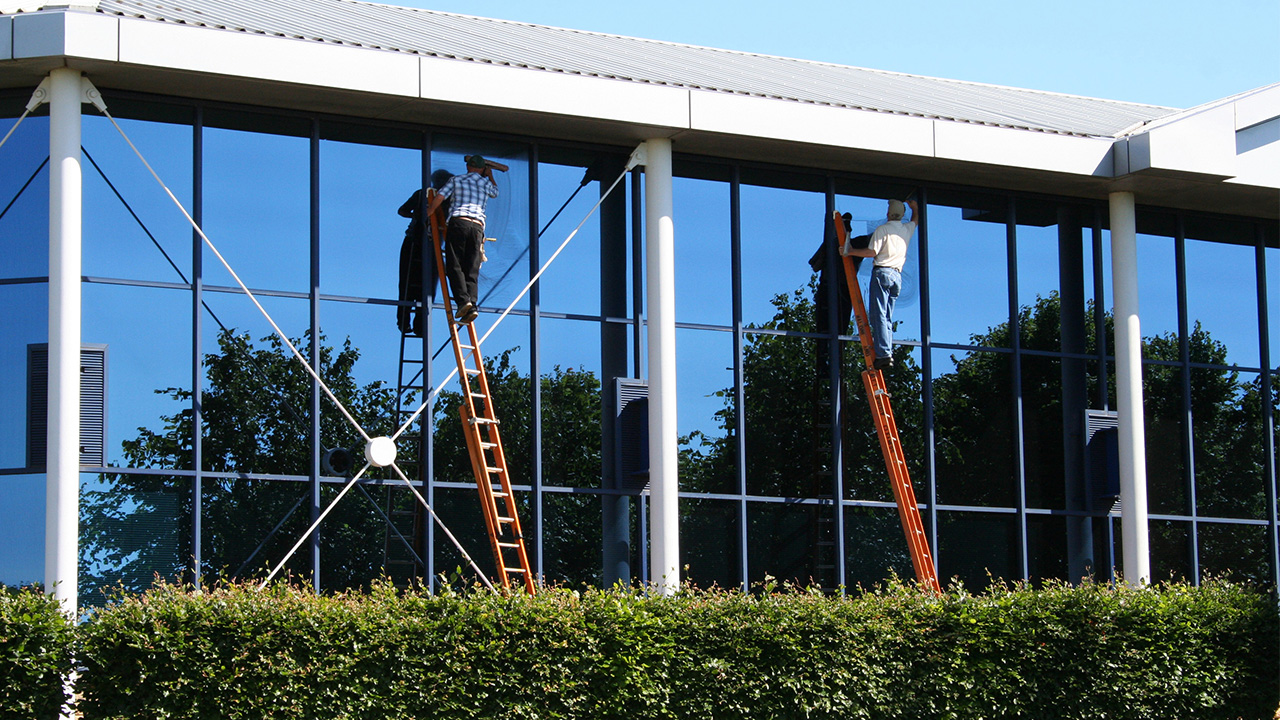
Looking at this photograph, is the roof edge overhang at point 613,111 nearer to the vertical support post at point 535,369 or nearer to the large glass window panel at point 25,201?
the large glass window panel at point 25,201

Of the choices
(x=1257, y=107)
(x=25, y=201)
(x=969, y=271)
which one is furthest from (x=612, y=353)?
(x=1257, y=107)

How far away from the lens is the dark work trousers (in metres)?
15.9

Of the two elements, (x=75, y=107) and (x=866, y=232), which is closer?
(x=75, y=107)

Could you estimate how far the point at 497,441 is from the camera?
51.4ft

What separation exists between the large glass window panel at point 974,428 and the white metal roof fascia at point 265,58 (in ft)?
23.6

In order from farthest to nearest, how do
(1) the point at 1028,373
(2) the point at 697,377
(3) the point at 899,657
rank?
(1) the point at 1028,373 → (2) the point at 697,377 → (3) the point at 899,657

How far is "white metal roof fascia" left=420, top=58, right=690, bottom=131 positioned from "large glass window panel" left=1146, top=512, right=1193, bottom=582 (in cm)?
764

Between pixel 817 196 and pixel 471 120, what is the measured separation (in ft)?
14.3

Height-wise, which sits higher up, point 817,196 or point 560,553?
point 817,196

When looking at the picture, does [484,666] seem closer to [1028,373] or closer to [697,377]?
[697,377]

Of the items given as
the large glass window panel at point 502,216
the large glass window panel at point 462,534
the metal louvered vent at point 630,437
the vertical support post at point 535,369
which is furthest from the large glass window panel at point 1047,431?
the large glass window panel at point 462,534

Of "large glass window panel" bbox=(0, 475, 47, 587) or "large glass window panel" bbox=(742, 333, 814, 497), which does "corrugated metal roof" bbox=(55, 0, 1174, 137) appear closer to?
"large glass window panel" bbox=(742, 333, 814, 497)

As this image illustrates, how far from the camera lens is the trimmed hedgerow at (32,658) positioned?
11.0 metres

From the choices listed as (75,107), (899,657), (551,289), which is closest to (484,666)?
(899,657)
